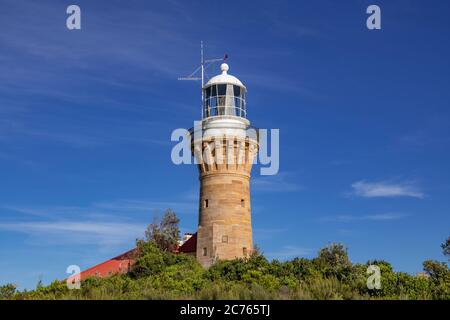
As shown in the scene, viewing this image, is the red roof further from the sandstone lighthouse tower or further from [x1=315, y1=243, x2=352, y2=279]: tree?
[x1=315, y1=243, x2=352, y2=279]: tree

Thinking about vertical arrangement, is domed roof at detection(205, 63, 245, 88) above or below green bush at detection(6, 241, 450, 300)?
above

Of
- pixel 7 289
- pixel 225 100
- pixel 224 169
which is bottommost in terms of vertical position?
pixel 7 289

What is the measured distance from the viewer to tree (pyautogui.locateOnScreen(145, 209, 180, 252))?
178 feet

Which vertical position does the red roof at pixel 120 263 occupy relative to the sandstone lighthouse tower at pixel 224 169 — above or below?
below

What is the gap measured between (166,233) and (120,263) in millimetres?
6479

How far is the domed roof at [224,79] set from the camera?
161 ft

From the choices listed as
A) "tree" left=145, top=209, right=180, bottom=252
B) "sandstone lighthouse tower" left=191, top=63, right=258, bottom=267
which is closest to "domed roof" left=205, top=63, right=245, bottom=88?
"sandstone lighthouse tower" left=191, top=63, right=258, bottom=267

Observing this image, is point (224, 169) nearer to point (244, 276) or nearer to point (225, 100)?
point (225, 100)

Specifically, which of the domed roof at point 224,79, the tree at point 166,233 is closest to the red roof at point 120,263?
the tree at point 166,233

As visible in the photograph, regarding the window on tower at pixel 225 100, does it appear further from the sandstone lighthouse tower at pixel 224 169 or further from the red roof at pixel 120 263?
the red roof at pixel 120 263

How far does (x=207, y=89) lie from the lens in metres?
50.1

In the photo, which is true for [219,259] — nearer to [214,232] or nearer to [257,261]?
[214,232]

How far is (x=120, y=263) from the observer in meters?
57.8

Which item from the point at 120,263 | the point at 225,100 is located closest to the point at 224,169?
the point at 225,100
